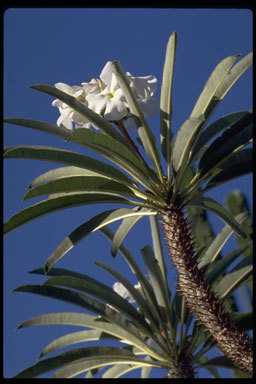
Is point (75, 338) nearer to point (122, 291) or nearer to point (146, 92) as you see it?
point (122, 291)

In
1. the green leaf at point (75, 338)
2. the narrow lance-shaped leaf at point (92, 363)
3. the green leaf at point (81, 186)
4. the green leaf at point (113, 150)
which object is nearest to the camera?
the green leaf at point (113, 150)

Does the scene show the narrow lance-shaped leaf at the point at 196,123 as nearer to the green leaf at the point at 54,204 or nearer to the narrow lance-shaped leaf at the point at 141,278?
the green leaf at the point at 54,204

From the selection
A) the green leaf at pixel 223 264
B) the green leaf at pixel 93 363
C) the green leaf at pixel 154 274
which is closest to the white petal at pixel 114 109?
the green leaf at pixel 154 274

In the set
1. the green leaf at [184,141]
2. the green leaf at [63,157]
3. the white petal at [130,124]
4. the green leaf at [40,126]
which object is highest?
the white petal at [130,124]

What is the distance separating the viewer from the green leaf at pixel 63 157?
245 cm

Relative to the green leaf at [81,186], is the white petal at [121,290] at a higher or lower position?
lower

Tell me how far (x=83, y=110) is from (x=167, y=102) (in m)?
0.55

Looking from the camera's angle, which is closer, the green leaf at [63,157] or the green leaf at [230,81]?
the green leaf at [63,157]

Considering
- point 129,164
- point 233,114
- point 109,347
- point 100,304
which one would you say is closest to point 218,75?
point 233,114

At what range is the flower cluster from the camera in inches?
105

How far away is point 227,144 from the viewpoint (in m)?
2.89

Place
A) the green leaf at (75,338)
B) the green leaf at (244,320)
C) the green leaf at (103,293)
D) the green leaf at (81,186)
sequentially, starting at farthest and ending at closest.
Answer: the green leaf at (244,320), the green leaf at (75,338), the green leaf at (103,293), the green leaf at (81,186)

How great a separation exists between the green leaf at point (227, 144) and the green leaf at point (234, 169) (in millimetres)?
68

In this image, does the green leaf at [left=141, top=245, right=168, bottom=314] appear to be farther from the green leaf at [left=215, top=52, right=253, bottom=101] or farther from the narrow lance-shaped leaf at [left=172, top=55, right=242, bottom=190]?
the green leaf at [left=215, top=52, right=253, bottom=101]
